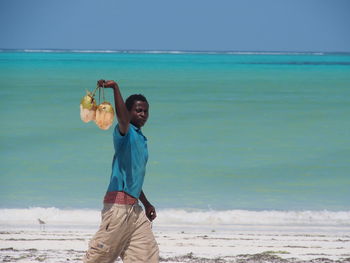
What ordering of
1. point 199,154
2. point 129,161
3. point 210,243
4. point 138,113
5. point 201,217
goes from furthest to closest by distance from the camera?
1. point 199,154
2. point 201,217
3. point 210,243
4. point 138,113
5. point 129,161

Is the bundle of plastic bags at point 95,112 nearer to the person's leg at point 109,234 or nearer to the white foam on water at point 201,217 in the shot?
the person's leg at point 109,234

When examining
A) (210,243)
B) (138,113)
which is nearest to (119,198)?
(138,113)

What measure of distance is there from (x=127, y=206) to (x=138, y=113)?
48cm

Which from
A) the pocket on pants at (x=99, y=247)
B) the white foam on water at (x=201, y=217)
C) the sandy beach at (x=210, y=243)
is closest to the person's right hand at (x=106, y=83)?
the pocket on pants at (x=99, y=247)

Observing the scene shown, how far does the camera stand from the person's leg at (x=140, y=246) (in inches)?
148

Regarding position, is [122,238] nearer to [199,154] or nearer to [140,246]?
[140,246]

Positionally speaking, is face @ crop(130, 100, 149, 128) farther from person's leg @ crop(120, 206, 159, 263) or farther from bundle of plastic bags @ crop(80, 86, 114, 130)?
person's leg @ crop(120, 206, 159, 263)

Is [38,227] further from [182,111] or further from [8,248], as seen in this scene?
[182,111]

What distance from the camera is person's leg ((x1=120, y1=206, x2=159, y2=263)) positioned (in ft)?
12.3

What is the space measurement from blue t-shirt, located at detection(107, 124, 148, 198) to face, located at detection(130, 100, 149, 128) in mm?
50

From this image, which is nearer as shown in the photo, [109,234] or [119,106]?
[119,106]

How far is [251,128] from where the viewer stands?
1780 centimetres

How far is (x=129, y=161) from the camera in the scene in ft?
12.0

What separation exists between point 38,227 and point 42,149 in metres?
6.37
